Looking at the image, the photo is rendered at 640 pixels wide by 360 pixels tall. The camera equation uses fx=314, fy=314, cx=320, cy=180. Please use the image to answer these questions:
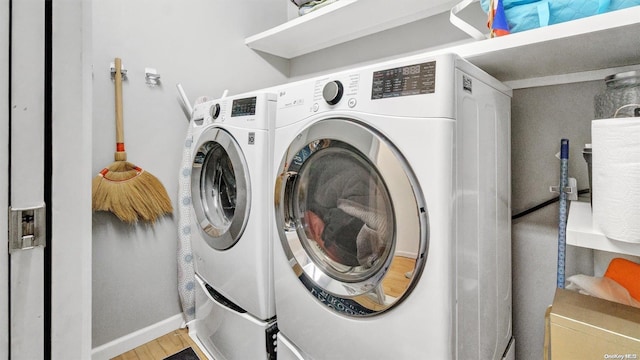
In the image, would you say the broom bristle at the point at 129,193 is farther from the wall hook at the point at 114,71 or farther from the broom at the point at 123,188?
the wall hook at the point at 114,71

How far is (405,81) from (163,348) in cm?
176

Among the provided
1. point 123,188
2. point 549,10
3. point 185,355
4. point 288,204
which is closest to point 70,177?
point 288,204

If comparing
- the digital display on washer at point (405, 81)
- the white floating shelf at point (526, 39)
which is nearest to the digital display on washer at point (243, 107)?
the digital display on washer at point (405, 81)

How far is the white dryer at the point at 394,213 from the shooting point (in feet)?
2.48

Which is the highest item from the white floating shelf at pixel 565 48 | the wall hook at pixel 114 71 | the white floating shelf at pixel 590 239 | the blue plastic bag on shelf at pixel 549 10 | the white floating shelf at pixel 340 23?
the white floating shelf at pixel 340 23

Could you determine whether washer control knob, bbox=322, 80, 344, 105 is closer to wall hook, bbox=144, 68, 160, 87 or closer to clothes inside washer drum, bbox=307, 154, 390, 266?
clothes inside washer drum, bbox=307, 154, 390, 266

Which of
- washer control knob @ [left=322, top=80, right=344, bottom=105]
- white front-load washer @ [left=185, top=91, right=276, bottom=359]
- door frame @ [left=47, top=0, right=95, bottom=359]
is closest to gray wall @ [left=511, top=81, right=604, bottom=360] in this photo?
washer control knob @ [left=322, top=80, right=344, bottom=105]

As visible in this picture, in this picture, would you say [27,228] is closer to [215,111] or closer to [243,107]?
[243,107]

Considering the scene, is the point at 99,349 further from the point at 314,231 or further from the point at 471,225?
the point at 471,225

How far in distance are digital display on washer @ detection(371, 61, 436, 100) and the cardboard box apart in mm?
674

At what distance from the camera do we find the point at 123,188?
153 centimetres

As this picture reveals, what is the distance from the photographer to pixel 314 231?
3.51ft

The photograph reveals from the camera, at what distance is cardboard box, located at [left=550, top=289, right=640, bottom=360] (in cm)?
72

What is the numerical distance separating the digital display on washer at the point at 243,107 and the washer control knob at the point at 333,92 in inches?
16.2
